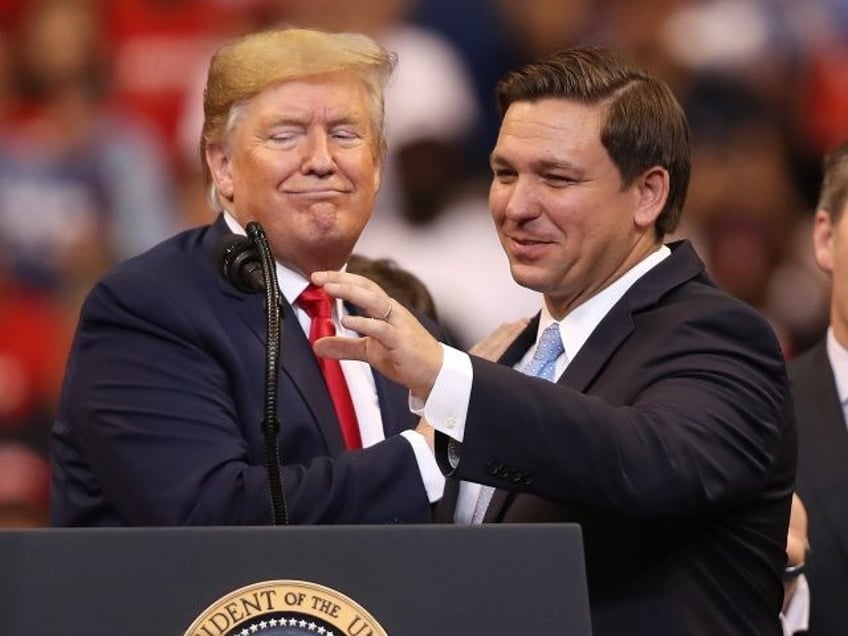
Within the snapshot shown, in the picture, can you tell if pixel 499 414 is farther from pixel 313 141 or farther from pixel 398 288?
pixel 398 288

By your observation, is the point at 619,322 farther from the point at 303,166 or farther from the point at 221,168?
the point at 221,168

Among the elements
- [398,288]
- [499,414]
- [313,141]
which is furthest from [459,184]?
[499,414]

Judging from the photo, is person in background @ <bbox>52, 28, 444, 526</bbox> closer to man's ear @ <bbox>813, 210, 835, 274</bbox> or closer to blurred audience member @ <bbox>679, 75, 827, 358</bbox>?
man's ear @ <bbox>813, 210, 835, 274</bbox>

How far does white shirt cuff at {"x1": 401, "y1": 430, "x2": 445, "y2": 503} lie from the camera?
243cm

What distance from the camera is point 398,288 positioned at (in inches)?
133

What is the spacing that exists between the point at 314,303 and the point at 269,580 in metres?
1.07

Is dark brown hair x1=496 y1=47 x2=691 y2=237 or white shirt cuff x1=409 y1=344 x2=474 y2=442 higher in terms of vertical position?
dark brown hair x1=496 y1=47 x2=691 y2=237

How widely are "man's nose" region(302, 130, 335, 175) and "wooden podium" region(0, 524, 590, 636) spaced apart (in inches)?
42.5

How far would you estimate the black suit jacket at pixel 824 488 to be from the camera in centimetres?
311

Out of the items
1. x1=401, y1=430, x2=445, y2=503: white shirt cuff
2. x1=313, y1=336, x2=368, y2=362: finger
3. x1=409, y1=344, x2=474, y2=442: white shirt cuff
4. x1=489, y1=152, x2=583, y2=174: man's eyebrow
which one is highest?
x1=489, y1=152, x2=583, y2=174: man's eyebrow

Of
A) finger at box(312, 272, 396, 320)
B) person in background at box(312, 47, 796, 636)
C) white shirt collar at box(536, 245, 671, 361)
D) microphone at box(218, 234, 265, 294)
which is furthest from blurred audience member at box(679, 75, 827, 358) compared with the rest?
finger at box(312, 272, 396, 320)

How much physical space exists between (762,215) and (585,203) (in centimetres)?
297

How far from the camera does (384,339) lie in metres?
1.93

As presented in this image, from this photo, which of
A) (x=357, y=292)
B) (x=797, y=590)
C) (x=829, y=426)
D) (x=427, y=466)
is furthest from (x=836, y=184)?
(x=357, y=292)
